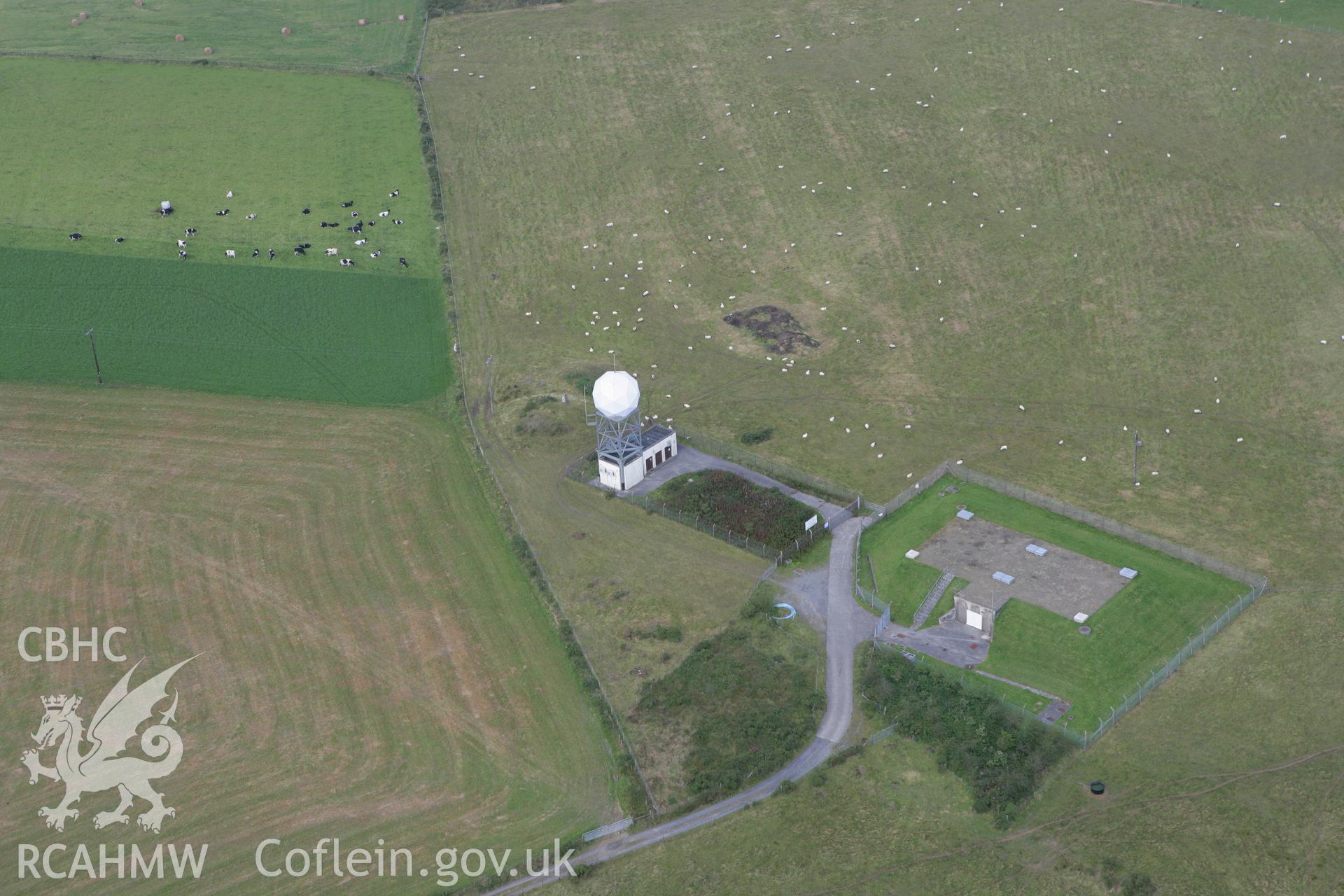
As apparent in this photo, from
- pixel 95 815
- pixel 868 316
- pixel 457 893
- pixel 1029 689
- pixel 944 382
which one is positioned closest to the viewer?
pixel 457 893

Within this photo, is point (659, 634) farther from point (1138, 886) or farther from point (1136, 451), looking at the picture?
point (1136, 451)

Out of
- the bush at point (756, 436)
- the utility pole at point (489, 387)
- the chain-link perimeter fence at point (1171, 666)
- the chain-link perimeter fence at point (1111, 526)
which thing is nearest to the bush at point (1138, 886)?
the chain-link perimeter fence at point (1171, 666)

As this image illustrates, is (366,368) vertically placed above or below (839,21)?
below

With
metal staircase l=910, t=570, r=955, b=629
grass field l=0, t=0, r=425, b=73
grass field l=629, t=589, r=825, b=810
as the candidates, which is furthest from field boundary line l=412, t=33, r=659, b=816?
metal staircase l=910, t=570, r=955, b=629

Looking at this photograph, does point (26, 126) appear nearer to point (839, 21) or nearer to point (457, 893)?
point (839, 21)

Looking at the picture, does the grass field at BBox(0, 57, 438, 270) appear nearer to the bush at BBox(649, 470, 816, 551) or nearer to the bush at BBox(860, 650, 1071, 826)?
the bush at BBox(649, 470, 816, 551)

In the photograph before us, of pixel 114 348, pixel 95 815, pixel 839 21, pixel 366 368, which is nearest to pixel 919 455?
pixel 366 368
